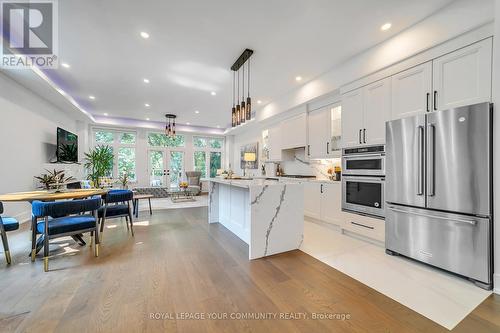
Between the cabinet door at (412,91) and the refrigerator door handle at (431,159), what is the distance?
384 millimetres

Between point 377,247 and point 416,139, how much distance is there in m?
1.60

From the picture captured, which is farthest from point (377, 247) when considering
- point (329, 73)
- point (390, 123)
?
point (329, 73)

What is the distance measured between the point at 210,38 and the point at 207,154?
23.1ft

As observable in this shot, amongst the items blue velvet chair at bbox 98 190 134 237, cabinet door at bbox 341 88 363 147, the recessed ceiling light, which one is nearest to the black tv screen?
blue velvet chair at bbox 98 190 134 237

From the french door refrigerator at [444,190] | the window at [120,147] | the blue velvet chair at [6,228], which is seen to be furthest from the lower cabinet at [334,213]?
the window at [120,147]

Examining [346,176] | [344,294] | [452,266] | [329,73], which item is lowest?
[344,294]

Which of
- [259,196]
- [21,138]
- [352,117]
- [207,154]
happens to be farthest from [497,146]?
[207,154]

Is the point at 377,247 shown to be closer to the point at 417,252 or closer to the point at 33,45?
the point at 417,252

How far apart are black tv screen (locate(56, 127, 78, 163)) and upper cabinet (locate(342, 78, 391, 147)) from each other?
6.73 meters

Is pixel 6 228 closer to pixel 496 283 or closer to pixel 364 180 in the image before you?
pixel 364 180

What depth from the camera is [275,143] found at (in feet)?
19.0

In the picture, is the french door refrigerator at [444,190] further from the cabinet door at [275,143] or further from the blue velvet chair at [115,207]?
the blue velvet chair at [115,207]

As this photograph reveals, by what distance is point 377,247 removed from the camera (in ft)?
9.61

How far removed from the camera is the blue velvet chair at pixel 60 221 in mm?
2221
